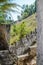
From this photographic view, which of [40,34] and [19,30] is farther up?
[40,34]

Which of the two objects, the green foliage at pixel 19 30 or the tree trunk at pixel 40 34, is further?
the green foliage at pixel 19 30

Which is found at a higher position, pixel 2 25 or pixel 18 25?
pixel 2 25

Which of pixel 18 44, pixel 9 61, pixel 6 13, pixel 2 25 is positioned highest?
pixel 6 13

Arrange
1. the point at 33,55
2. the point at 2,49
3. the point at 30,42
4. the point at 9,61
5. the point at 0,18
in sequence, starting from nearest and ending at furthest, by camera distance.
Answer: the point at 9,61, the point at 2,49, the point at 0,18, the point at 33,55, the point at 30,42

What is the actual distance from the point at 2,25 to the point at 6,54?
0.74 meters

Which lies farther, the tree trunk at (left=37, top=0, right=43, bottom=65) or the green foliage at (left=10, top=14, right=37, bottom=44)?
the green foliage at (left=10, top=14, right=37, bottom=44)

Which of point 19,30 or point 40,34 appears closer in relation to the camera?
point 40,34

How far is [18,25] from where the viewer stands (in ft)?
22.8

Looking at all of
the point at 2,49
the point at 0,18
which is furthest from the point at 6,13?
the point at 2,49

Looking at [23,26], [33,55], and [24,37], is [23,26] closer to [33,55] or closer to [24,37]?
[24,37]

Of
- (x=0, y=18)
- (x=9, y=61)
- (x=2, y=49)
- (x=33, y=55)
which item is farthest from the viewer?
(x=33, y=55)

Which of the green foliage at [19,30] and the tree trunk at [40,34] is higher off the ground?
the tree trunk at [40,34]

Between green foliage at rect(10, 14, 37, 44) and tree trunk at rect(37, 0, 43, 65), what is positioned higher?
tree trunk at rect(37, 0, 43, 65)

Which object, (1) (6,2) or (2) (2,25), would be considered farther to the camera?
(2) (2,25)
